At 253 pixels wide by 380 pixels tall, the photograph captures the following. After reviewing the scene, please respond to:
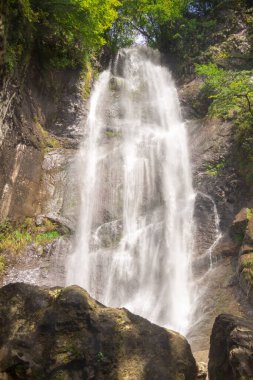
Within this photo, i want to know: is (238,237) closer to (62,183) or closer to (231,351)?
(231,351)

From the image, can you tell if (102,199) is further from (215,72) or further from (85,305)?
(85,305)

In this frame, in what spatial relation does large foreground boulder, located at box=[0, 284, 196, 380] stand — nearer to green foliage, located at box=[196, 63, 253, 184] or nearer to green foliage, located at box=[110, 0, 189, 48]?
green foliage, located at box=[196, 63, 253, 184]

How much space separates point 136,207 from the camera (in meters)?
11.7

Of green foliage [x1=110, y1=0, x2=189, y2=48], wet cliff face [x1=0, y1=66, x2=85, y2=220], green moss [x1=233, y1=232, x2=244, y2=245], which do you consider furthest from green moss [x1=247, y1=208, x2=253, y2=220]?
green foliage [x1=110, y1=0, x2=189, y2=48]

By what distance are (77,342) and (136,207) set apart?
25.8ft

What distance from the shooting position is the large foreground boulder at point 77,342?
12.5 feet

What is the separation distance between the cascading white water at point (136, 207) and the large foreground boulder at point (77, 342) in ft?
12.2

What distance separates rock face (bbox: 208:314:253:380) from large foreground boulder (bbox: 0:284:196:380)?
31 cm

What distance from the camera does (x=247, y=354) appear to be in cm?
391

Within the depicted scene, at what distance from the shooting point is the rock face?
12.5ft

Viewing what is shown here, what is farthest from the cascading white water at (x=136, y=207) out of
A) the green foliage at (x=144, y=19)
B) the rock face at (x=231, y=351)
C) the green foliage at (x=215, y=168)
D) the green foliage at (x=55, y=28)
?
the green foliage at (x=144, y=19)

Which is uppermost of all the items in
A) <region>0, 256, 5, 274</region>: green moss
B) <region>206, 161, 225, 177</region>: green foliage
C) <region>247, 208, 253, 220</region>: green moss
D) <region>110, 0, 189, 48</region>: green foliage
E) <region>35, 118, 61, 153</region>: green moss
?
<region>110, 0, 189, 48</region>: green foliage

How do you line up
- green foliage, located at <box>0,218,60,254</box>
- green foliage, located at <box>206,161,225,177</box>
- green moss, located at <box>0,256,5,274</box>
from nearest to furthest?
green moss, located at <box>0,256,5,274</box>
green foliage, located at <box>0,218,60,254</box>
green foliage, located at <box>206,161,225,177</box>

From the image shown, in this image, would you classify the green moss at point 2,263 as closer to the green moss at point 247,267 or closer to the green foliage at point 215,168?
the green moss at point 247,267
